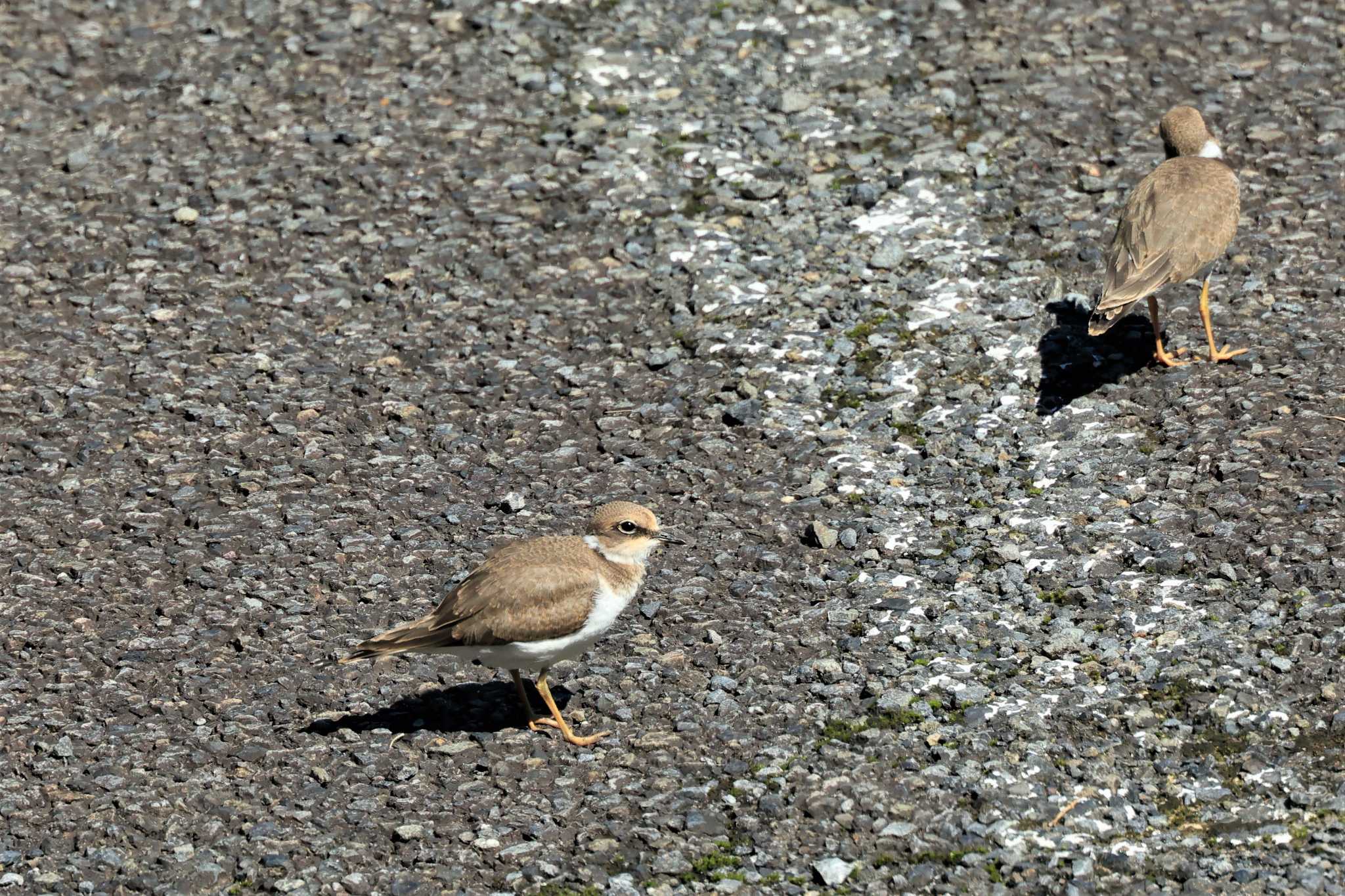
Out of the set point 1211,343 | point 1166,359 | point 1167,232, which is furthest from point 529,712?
point 1167,232

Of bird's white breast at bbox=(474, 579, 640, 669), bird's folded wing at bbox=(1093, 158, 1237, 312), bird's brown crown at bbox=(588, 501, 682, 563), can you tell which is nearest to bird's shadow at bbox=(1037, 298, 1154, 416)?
bird's folded wing at bbox=(1093, 158, 1237, 312)

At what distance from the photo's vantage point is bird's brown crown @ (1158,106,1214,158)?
11828 millimetres

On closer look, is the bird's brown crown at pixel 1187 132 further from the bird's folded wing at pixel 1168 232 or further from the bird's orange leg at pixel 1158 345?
the bird's orange leg at pixel 1158 345

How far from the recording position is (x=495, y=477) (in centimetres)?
1064

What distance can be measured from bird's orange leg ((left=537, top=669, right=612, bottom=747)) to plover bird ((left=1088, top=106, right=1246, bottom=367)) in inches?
183

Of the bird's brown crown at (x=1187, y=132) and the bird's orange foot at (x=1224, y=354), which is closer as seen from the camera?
the bird's orange foot at (x=1224, y=354)

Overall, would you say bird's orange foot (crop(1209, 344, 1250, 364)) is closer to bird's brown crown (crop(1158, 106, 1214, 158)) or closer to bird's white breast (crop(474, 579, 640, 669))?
bird's brown crown (crop(1158, 106, 1214, 158))

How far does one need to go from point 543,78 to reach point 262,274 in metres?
3.74

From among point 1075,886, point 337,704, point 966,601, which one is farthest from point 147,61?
point 1075,886

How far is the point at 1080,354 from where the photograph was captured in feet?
36.9

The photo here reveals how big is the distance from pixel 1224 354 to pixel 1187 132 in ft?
6.88

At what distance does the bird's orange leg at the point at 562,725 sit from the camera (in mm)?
8359

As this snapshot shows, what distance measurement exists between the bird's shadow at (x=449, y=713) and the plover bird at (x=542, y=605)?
0.18 m

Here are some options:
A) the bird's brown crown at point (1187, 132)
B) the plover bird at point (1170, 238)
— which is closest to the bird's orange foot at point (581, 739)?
the plover bird at point (1170, 238)
